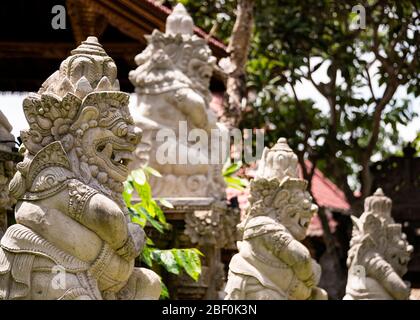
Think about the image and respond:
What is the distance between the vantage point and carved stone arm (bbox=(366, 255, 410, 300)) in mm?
16484

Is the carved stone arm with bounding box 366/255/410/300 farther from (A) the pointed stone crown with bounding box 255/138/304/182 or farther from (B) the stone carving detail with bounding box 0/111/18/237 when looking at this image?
(B) the stone carving detail with bounding box 0/111/18/237

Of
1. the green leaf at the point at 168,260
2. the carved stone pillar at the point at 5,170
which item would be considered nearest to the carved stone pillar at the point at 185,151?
the green leaf at the point at 168,260

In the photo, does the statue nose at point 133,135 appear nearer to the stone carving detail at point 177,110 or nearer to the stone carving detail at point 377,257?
the stone carving detail at point 177,110

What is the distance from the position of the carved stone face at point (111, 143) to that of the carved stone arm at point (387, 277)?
262 inches

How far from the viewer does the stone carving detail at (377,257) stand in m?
16.4

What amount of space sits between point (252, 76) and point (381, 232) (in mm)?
8502

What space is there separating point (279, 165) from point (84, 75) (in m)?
4.02

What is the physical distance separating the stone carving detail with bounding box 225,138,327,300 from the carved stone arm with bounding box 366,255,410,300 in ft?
8.03

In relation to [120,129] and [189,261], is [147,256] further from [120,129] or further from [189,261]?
[120,129]

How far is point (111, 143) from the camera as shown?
10352 millimetres

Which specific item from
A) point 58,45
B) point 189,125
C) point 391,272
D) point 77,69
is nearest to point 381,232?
point 391,272

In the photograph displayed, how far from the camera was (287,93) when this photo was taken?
1054 inches

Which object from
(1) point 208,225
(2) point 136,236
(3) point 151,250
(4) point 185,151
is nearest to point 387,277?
(1) point 208,225
